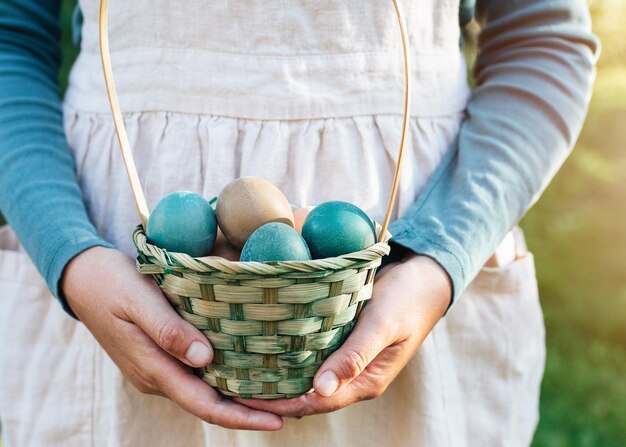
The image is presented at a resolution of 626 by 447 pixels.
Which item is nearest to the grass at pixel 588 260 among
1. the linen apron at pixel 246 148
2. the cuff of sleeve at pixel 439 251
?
the linen apron at pixel 246 148

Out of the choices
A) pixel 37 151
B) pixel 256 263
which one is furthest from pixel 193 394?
pixel 37 151

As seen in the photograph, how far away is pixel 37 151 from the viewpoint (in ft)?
3.49

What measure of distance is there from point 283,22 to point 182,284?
1.49ft

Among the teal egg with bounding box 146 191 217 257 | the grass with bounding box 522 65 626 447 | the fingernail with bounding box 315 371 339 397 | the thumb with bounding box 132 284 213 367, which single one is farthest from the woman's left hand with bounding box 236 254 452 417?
the grass with bounding box 522 65 626 447

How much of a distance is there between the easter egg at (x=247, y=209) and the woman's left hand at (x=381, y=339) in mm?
164

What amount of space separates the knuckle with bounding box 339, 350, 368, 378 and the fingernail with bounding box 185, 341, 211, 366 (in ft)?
0.53

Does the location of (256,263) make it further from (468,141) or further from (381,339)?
(468,141)

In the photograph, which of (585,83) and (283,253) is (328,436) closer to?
(283,253)

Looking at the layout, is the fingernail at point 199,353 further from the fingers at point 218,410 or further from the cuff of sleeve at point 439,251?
the cuff of sleeve at point 439,251

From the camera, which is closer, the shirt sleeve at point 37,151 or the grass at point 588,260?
the shirt sleeve at point 37,151

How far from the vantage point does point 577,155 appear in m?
2.46

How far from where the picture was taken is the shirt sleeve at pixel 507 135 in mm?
1004

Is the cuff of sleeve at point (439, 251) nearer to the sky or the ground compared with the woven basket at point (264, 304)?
nearer to the ground

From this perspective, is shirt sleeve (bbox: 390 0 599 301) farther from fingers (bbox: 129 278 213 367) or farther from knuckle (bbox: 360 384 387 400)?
fingers (bbox: 129 278 213 367)
